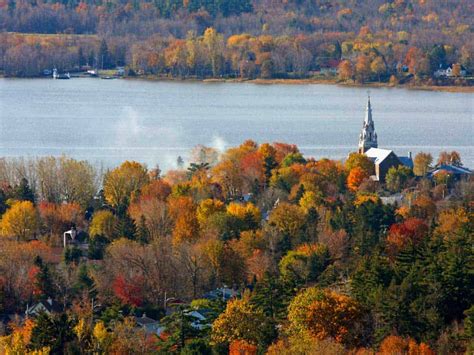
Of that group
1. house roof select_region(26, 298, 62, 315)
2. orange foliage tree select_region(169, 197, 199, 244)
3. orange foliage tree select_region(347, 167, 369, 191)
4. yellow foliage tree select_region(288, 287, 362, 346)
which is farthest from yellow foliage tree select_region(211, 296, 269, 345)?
orange foliage tree select_region(347, 167, 369, 191)

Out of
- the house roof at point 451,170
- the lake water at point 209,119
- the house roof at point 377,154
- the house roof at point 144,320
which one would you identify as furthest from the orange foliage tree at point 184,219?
the lake water at point 209,119

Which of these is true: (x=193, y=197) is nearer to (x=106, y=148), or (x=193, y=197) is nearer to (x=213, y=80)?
(x=106, y=148)

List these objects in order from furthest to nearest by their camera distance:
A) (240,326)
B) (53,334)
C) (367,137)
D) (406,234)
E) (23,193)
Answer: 1. (367,137)
2. (23,193)
3. (406,234)
4. (240,326)
5. (53,334)

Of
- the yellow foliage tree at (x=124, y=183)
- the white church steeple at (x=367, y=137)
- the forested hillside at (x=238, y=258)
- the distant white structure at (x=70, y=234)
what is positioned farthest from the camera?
the white church steeple at (x=367, y=137)

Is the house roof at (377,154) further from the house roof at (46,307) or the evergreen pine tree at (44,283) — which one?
the house roof at (46,307)

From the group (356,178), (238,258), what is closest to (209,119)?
(356,178)

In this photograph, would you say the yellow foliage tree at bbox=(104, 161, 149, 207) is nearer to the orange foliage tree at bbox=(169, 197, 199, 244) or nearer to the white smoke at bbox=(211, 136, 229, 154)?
the orange foliage tree at bbox=(169, 197, 199, 244)

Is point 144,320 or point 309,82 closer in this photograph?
point 144,320

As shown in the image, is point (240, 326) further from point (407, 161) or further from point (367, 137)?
point (367, 137)

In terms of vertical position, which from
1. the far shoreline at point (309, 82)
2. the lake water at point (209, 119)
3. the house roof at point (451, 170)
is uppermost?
the house roof at point (451, 170)
